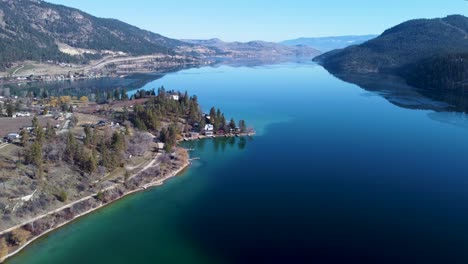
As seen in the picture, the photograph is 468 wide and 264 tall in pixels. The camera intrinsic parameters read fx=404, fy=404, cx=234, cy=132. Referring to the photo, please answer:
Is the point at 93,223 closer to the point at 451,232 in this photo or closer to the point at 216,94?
the point at 451,232

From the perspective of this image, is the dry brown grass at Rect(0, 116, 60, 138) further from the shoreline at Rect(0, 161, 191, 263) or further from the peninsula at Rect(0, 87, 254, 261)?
the shoreline at Rect(0, 161, 191, 263)

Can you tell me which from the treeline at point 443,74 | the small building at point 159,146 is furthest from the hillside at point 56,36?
the treeline at point 443,74

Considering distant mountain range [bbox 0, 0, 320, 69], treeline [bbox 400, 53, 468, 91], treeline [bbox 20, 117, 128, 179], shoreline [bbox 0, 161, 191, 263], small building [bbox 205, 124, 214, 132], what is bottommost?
shoreline [bbox 0, 161, 191, 263]

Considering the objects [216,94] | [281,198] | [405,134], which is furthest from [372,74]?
[281,198]

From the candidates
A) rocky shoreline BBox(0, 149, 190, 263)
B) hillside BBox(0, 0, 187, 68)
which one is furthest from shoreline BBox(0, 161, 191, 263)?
hillside BBox(0, 0, 187, 68)

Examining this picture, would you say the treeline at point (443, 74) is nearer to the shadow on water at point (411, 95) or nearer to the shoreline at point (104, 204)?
the shadow on water at point (411, 95)

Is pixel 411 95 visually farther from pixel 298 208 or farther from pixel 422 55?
pixel 298 208
